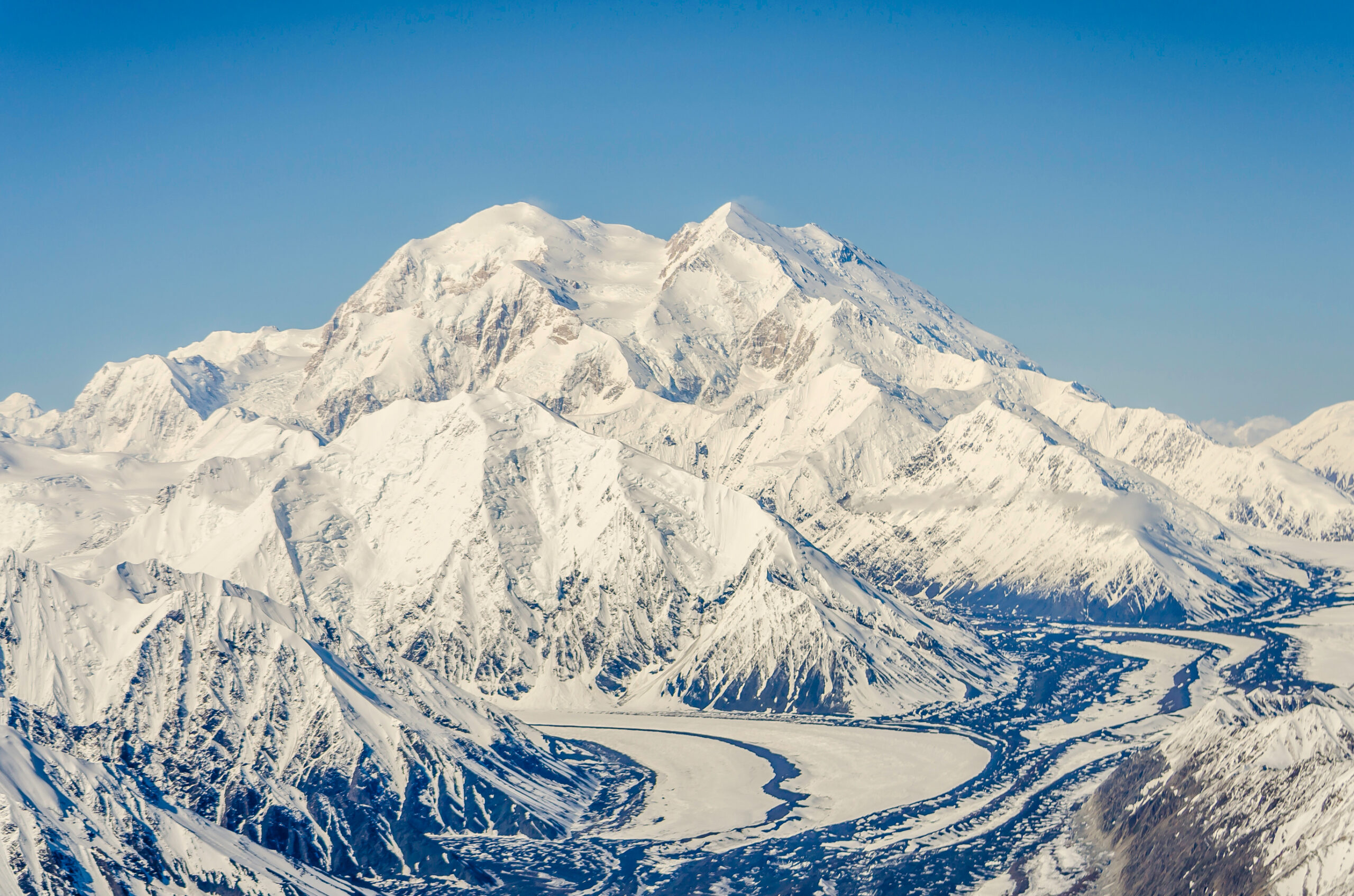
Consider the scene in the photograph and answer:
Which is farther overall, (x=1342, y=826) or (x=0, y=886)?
(x=1342, y=826)

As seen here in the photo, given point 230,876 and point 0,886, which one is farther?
point 230,876

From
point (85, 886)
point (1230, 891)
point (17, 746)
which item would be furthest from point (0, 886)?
point (1230, 891)

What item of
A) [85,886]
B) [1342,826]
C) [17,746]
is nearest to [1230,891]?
[1342,826]

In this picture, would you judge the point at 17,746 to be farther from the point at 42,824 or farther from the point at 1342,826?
the point at 1342,826

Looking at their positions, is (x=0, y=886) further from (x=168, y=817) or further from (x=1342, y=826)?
→ (x=1342, y=826)

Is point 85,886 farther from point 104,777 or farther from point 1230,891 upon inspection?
point 1230,891

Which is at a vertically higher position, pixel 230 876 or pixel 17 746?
pixel 17 746

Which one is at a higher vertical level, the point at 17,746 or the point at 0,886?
the point at 17,746

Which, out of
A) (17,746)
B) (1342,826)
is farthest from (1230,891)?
(17,746)
